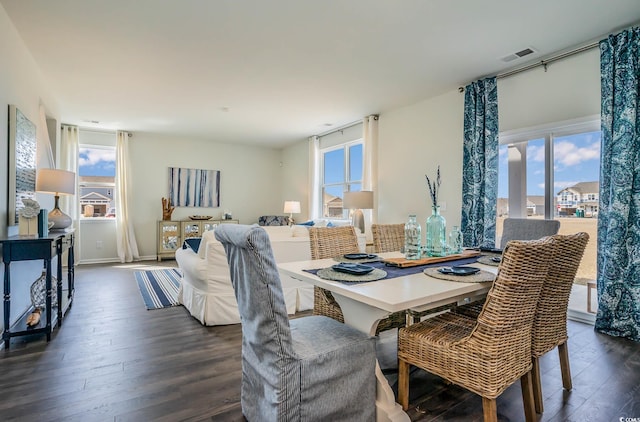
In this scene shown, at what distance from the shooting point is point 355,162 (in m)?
6.06

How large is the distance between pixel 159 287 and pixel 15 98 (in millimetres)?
2574

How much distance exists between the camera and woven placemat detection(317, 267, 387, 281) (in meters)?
1.62

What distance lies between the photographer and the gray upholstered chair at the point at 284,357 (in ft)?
4.32

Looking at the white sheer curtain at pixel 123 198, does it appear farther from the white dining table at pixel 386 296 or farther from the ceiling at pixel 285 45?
Answer: the white dining table at pixel 386 296

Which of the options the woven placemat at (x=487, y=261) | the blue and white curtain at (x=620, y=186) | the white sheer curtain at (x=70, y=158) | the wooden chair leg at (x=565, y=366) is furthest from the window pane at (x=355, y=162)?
the white sheer curtain at (x=70, y=158)

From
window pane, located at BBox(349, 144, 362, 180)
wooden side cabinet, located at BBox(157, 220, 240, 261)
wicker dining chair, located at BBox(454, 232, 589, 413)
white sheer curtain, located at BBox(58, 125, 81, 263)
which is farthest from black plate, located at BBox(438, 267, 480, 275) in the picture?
white sheer curtain, located at BBox(58, 125, 81, 263)

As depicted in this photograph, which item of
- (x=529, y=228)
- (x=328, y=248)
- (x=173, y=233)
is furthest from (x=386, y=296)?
(x=173, y=233)

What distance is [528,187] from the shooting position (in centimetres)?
357

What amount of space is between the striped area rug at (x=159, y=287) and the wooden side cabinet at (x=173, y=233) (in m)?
1.08

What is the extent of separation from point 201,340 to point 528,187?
362 cm

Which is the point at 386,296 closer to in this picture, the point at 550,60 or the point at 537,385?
the point at 537,385

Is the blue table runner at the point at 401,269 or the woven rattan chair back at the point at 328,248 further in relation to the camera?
the woven rattan chair back at the point at 328,248

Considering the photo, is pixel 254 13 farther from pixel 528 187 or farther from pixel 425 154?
pixel 528 187

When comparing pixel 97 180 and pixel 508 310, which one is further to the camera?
pixel 97 180
